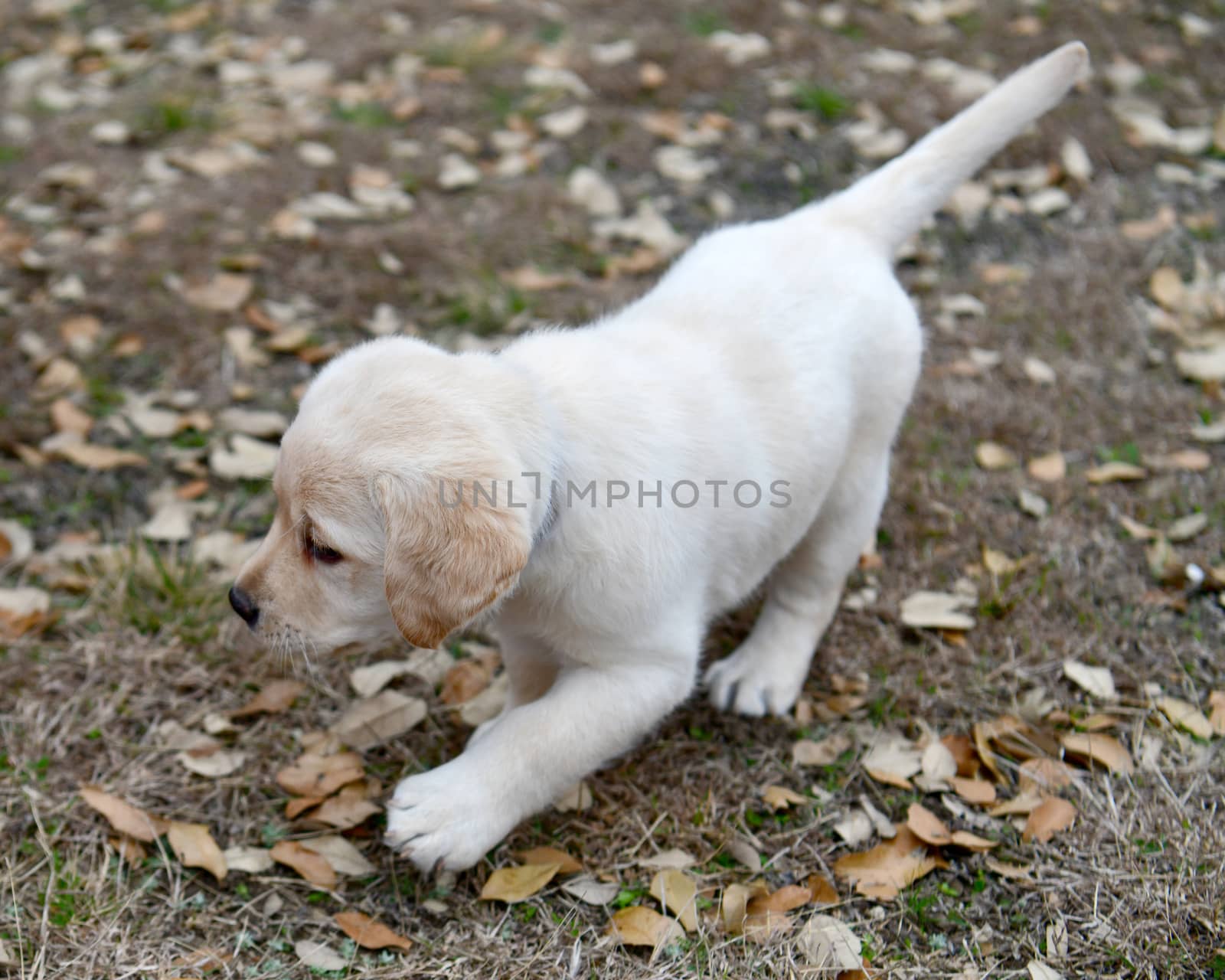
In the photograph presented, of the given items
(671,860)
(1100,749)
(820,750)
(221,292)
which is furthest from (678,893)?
(221,292)

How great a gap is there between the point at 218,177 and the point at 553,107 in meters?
1.57

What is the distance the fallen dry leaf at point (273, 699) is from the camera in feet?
9.07

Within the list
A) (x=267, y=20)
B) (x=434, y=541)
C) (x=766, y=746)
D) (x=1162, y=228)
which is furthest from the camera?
(x=267, y=20)

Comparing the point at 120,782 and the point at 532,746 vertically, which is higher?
the point at 532,746

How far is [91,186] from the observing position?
470 centimetres

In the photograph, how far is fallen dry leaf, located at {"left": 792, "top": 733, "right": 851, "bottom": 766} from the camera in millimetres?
2697

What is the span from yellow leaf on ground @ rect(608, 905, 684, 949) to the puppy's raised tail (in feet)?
5.64

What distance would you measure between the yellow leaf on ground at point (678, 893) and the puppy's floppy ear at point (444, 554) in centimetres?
83

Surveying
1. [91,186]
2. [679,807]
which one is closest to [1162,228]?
[679,807]

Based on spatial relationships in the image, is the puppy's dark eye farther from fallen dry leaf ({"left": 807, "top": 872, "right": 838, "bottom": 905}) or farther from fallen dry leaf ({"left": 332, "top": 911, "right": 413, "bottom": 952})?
fallen dry leaf ({"left": 807, "top": 872, "right": 838, "bottom": 905})

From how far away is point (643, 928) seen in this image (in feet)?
7.43

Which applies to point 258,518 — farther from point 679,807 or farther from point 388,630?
point 679,807

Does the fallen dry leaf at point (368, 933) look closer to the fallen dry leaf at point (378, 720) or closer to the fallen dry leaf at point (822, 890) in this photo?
the fallen dry leaf at point (378, 720)

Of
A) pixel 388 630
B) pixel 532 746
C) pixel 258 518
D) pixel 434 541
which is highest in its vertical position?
pixel 434 541
